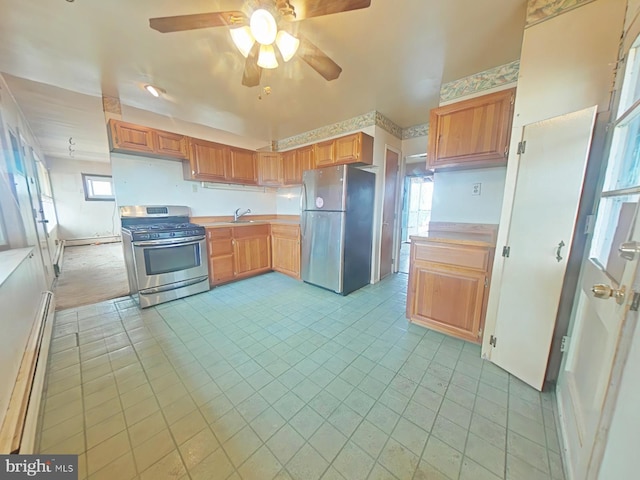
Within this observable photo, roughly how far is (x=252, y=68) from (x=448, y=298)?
247 cm

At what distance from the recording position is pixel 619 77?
1.24 m

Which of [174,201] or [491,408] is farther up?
[174,201]

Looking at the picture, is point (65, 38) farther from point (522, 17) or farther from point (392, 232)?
point (392, 232)

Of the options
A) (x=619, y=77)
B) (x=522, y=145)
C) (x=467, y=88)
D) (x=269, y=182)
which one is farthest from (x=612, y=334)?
(x=269, y=182)

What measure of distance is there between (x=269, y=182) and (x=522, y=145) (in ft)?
11.4

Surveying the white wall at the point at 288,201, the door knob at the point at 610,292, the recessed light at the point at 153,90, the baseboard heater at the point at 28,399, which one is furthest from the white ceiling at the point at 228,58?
the baseboard heater at the point at 28,399

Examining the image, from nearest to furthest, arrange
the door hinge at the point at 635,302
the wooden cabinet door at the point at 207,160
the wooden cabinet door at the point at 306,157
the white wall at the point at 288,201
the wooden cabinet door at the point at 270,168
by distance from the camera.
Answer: the door hinge at the point at 635,302 < the wooden cabinet door at the point at 207,160 < the wooden cabinet door at the point at 306,157 < the wooden cabinet door at the point at 270,168 < the white wall at the point at 288,201

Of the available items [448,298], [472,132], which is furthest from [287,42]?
[448,298]

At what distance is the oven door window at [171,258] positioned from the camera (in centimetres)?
268

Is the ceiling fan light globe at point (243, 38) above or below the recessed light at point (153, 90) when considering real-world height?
below

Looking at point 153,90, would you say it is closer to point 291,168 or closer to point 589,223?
point 291,168

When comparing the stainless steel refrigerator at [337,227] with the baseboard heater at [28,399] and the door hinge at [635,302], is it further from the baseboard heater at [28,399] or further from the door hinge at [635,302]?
the baseboard heater at [28,399]

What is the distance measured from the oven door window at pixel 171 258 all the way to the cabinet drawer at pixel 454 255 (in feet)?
9.10

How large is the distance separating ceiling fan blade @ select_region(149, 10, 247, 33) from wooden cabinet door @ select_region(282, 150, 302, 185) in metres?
2.51
